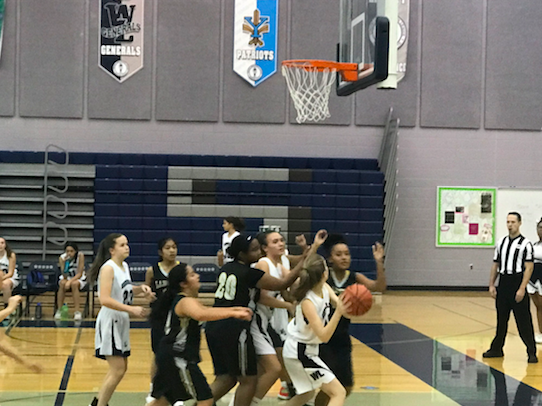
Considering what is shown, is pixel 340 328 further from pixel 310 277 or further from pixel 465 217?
pixel 465 217

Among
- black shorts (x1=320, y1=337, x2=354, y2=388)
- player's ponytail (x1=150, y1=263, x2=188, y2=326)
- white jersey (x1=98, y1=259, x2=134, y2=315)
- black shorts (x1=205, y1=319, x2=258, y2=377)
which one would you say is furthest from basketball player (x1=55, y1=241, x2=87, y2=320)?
player's ponytail (x1=150, y1=263, x2=188, y2=326)

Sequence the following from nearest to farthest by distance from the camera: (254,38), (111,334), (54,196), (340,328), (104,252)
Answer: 1. (340,328)
2. (111,334)
3. (104,252)
4. (54,196)
5. (254,38)

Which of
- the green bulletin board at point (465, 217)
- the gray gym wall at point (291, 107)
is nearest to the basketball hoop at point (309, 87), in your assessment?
the gray gym wall at point (291, 107)

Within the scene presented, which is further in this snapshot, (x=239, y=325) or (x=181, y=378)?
(x=239, y=325)

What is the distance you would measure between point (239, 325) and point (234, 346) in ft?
0.53

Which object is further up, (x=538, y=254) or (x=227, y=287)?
(x=227, y=287)

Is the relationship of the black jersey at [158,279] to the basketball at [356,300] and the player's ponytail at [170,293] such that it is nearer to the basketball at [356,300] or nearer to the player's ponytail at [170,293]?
the player's ponytail at [170,293]

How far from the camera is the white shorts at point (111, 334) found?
613 cm

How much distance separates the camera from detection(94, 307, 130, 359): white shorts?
6.13m

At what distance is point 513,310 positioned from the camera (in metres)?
9.12

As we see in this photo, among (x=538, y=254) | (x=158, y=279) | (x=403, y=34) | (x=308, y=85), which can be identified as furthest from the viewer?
(x=403, y=34)

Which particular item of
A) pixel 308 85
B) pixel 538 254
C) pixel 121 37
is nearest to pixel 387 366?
pixel 538 254

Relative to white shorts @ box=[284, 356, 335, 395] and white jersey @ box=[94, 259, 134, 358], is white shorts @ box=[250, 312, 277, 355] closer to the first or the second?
white shorts @ box=[284, 356, 335, 395]

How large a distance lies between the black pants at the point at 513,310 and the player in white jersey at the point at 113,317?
4.96 metres
